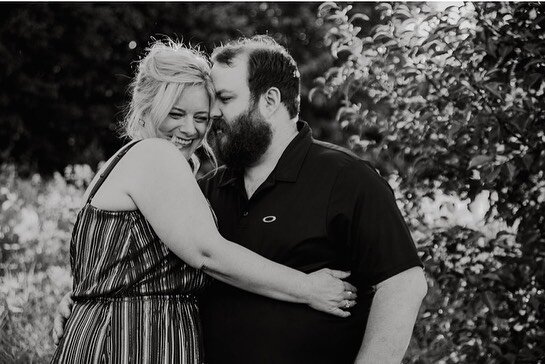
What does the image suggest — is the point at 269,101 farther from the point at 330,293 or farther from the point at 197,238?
the point at 330,293

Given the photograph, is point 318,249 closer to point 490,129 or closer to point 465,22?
point 490,129

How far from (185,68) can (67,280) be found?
323cm

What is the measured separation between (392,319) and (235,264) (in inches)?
26.0

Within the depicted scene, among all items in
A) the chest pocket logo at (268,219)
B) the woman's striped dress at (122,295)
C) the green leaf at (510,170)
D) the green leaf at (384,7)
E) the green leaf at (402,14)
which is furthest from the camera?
the green leaf at (384,7)

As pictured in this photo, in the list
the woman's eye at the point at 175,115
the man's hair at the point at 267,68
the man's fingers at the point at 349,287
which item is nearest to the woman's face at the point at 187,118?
the woman's eye at the point at 175,115

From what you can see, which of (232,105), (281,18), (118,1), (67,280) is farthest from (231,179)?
(281,18)

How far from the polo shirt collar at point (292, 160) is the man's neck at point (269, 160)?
6cm

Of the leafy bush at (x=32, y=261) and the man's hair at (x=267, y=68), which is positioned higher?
the man's hair at (x=267, y=68)

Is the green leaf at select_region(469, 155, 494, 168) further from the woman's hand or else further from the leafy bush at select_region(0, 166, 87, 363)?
the leafy bush at select_region(0, 166, 87, 363)

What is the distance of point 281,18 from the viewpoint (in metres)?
24.1

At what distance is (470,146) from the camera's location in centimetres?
409

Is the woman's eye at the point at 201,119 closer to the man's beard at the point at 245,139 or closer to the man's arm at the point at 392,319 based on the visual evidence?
the man's beard at the point at 245,139

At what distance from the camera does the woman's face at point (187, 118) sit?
10.9ft

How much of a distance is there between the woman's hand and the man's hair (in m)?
0.87
